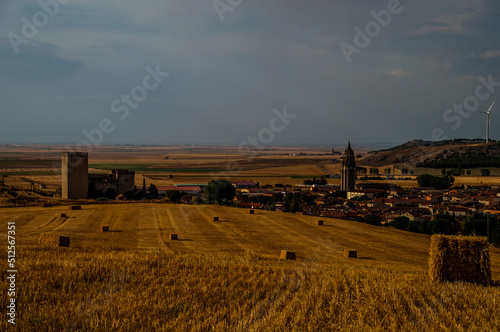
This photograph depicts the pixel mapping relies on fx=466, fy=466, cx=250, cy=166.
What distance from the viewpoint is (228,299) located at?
7895 millimetres

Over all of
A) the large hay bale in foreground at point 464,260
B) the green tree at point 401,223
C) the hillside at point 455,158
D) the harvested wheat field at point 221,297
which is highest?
the hillside at point 455,158

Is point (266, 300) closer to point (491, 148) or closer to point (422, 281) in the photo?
point (422, 281)

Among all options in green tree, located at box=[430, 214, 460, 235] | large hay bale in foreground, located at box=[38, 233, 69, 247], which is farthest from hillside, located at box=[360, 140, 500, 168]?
large hay bale in foreground, located at box=[38, 233, 69, 247]

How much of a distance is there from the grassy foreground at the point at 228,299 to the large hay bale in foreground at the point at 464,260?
0.42 meters

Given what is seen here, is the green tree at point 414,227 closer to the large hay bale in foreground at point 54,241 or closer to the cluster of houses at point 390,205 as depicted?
the cluster of houses at point 390,205

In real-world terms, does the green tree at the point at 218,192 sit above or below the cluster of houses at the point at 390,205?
above

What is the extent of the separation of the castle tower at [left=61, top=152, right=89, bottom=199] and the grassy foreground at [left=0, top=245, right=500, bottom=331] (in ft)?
163

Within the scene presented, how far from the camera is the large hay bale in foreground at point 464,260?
9.54 meters

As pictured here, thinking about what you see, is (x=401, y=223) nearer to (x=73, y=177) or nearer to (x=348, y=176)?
(x=73, y=177)

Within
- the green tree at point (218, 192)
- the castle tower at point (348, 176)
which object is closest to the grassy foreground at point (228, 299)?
the green tree at point (218, 192)

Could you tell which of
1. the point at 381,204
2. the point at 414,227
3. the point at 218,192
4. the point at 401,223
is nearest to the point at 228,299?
the point at 414,227

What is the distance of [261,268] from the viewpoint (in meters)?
10.6

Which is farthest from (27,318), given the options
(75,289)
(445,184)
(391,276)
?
(445,184)

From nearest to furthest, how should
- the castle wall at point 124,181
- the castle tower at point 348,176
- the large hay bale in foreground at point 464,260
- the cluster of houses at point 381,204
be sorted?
the large hay bale in foreground at point 464,260 → the cluster of houses at point 381,204 → the castle wall at point 124,181 → the castle tower at point 348,176
